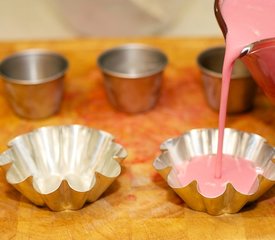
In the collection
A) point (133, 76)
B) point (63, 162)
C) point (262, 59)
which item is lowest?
point (63, 162)

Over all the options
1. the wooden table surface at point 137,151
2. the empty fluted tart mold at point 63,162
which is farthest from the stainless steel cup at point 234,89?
the empty fluted tart mold at point 63,162

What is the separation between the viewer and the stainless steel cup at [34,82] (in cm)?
130

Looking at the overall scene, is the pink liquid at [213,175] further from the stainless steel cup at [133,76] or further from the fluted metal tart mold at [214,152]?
the stainless steel cup at [133,76]

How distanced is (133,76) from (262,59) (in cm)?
35

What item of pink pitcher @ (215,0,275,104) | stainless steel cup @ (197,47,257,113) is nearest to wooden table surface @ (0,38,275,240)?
stainless steel cup @ (197,47,257,113)

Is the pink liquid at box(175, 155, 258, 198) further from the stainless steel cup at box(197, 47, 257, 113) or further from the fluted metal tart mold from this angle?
the stainless steel cup at box(197, 47, 257, 113)

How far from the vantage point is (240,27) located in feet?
3.60

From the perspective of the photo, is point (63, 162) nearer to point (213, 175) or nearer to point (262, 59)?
point (213, 175)

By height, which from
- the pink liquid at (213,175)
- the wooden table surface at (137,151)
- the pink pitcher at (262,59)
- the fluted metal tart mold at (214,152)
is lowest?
the wooden table surface at (137,151)

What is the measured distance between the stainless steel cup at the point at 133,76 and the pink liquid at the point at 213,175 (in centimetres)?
22

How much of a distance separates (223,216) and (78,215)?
242 mm

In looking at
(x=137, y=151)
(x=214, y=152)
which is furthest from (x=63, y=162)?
(x=214, y=152)

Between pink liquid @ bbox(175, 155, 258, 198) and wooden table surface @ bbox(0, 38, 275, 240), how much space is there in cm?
4

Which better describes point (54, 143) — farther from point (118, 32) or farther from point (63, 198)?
point (118, 32)
